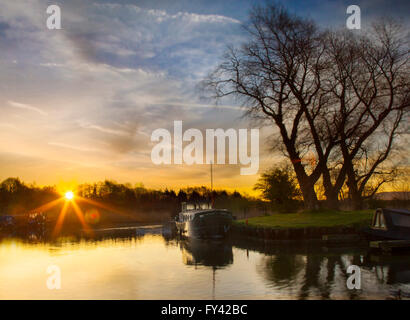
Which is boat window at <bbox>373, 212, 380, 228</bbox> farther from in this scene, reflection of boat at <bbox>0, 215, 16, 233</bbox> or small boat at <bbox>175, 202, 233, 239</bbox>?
reflection of boat at <bbox>0, 215, 16, 233</bbox>

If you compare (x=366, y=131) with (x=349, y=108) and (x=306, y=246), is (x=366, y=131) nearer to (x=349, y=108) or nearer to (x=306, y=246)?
(x=349, y=108)

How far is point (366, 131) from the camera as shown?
4084 cm

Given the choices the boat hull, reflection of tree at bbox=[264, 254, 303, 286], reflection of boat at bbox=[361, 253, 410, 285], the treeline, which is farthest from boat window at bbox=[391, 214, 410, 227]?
the treeline

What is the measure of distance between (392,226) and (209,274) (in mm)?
12301

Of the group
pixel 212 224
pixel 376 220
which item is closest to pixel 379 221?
pixel 376 220

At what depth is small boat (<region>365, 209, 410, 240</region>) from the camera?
24719 millimetres

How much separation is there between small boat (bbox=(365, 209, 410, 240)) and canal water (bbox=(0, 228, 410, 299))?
1463 mm

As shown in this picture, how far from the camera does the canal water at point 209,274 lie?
14.6 metres

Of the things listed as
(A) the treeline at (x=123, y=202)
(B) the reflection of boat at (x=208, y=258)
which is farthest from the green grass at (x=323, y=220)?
(A) the treeline at (x=123, y=202)

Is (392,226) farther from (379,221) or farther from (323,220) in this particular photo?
(323,220)

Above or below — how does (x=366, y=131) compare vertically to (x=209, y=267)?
above
